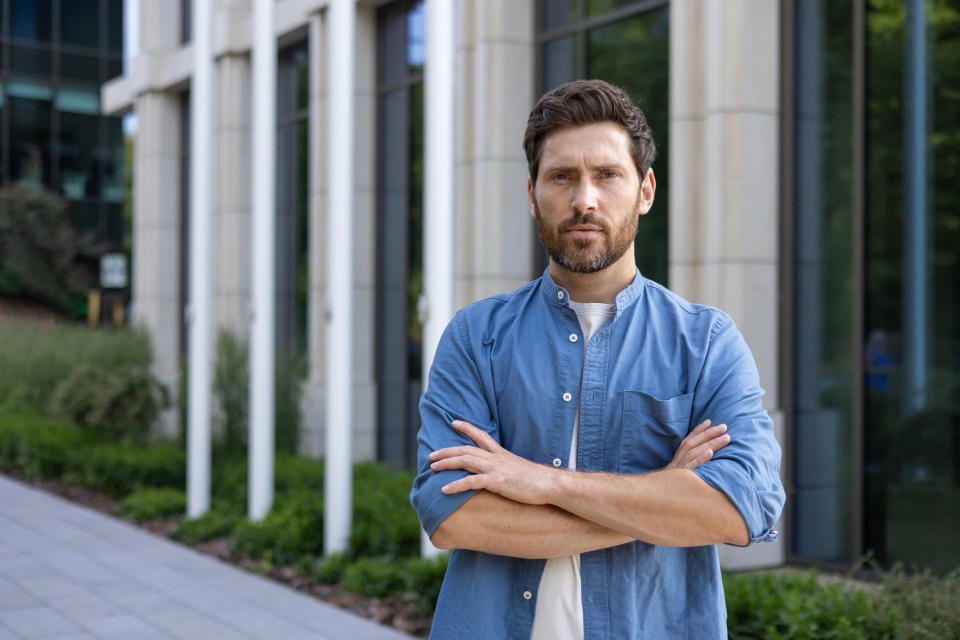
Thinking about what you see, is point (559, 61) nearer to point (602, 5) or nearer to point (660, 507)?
point (602, 5)

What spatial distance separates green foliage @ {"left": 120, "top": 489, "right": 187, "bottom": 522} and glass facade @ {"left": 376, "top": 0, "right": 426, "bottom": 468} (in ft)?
10.0

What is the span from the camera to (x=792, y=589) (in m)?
6.24

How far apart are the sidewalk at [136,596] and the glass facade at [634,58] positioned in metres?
4.32

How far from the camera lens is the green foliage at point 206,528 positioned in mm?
10094

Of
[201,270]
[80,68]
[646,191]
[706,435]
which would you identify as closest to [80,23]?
[80,68]

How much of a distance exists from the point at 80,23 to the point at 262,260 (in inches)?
1220

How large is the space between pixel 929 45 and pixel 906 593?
4120mm

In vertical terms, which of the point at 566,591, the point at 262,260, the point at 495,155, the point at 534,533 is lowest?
the point at 566,591

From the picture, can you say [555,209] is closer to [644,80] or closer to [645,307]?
[645,307]

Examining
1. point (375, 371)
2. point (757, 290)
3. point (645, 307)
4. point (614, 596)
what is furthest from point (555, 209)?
point (375, 371)

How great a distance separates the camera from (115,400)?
1315 cm

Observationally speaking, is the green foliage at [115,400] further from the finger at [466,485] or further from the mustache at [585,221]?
the mustache at [585,221]

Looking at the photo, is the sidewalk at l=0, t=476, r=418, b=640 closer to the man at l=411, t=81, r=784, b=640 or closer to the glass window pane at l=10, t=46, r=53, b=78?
the man at l=411, t=81, r=784, b=640

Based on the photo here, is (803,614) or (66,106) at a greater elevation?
(66,106)
